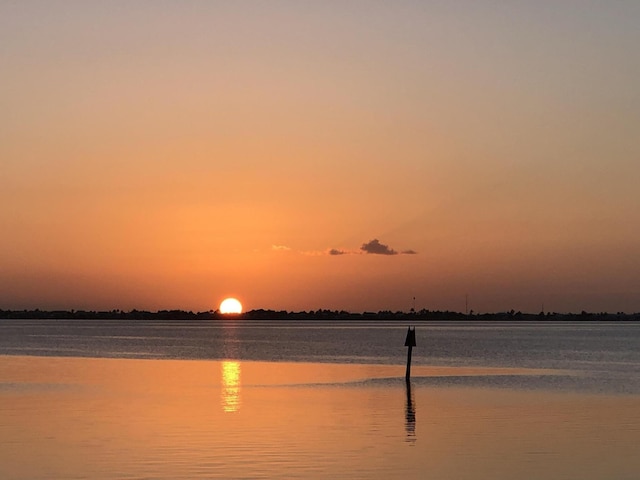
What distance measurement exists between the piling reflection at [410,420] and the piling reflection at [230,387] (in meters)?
4.73

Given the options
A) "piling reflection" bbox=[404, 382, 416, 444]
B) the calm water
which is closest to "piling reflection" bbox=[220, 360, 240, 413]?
the calm water

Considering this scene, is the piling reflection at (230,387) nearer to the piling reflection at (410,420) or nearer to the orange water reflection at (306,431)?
the orange water reflection at (306,431)

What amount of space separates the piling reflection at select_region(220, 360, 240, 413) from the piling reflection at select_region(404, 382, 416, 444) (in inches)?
186

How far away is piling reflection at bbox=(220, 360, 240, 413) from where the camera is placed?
94.6 ft

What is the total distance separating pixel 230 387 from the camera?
3688cm

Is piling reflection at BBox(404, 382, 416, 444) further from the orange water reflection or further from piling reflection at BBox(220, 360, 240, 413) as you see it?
piling reflection at BBox(220, 360, 240, 413)

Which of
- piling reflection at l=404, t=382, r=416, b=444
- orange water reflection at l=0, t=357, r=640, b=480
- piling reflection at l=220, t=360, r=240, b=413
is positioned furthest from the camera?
piling reflection at l=220, t=360, r=240, b=413

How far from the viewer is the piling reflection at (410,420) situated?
22125 mm

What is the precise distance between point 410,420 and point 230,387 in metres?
12.7

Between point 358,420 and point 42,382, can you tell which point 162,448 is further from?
point 42,382

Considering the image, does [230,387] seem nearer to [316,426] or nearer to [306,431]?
[316,426]

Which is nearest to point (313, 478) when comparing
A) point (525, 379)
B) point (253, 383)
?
point (253, 383)

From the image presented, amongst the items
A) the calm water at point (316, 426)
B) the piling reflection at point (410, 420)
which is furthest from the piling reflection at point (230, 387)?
the piling reflection at point (410, 420)

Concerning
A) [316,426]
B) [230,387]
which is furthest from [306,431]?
[230,387]
